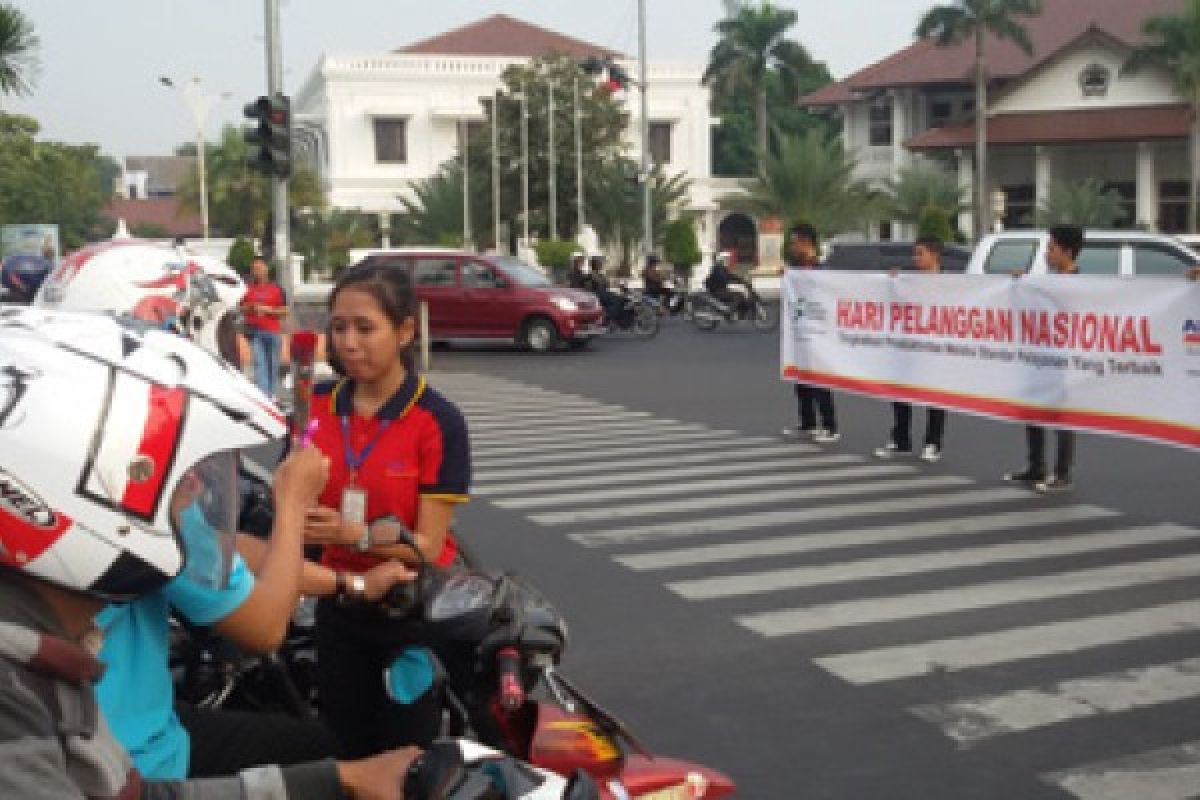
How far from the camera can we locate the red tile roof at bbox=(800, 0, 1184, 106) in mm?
53688

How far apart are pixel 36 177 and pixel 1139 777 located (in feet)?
136

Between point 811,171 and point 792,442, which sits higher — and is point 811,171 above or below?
above

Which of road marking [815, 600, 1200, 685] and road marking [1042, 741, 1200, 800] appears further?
road marking [815, 600, 1200, 685]

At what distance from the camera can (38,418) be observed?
2.04 meters

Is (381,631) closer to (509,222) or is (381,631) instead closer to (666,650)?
(666,650)

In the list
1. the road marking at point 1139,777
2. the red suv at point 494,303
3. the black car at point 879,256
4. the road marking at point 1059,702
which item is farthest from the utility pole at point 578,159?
the road marking at point 1139,777

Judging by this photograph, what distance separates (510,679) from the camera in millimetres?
2980

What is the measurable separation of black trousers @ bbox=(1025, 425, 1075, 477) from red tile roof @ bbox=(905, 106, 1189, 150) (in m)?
41.5

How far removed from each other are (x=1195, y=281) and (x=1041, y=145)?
145 feet

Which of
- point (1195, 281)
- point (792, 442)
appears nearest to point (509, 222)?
point (792, 442)

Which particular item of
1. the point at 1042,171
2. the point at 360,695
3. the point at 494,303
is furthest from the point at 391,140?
the point at 360,695

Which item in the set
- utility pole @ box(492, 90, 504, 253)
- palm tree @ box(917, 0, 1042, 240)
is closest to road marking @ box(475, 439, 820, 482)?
palm tree @ box(917, 0, 1042, 240)

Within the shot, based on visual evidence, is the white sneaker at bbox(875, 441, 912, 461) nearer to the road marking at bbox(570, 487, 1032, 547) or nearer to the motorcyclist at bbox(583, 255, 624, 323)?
the road marking at bbox(570, 487, 1032, 547)

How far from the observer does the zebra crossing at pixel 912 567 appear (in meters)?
5.86
